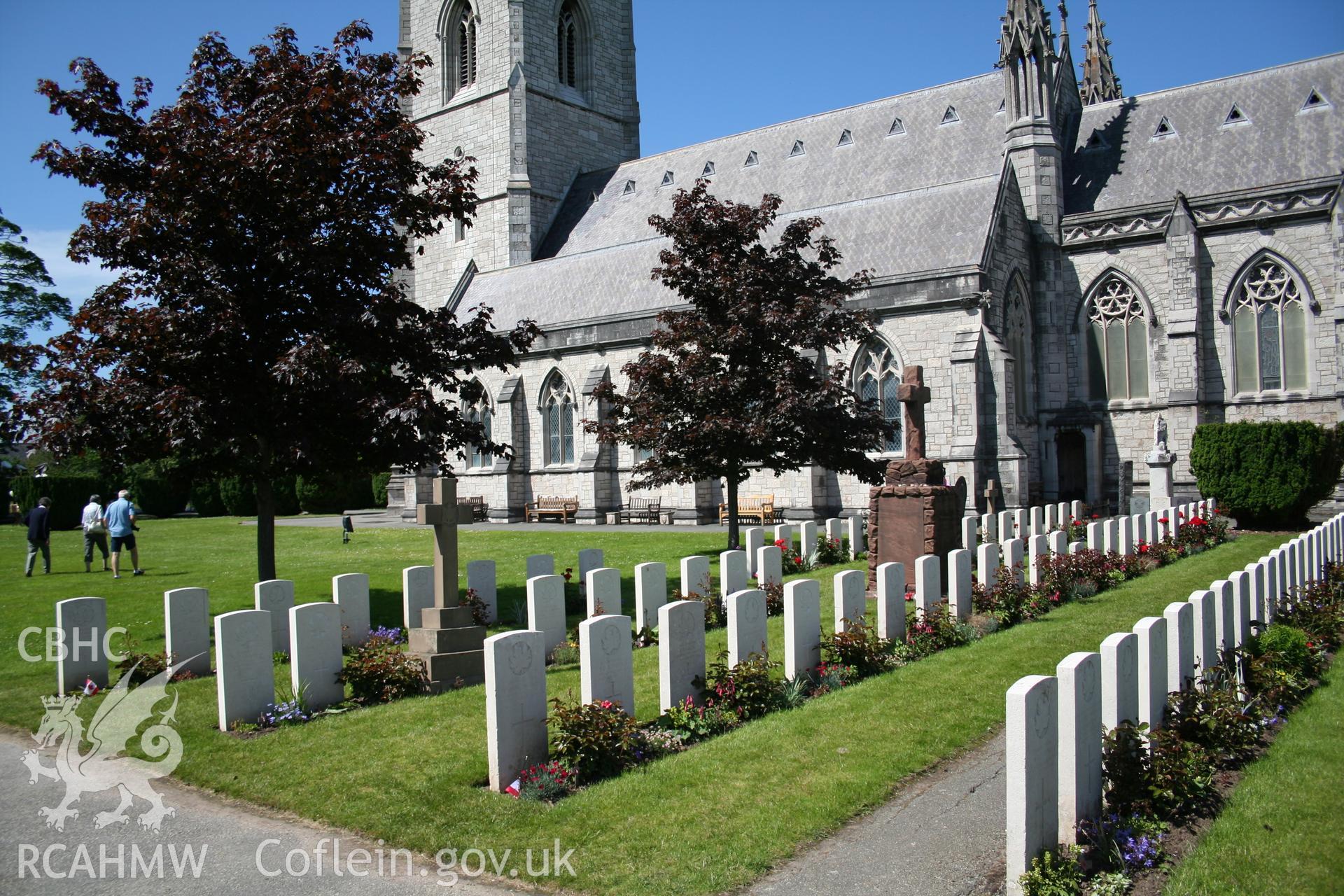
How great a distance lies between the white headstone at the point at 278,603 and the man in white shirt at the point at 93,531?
10.7 meters

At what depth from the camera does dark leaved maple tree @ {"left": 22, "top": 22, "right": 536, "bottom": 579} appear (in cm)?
1104

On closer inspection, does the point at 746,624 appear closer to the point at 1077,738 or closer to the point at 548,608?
the point at 548,608

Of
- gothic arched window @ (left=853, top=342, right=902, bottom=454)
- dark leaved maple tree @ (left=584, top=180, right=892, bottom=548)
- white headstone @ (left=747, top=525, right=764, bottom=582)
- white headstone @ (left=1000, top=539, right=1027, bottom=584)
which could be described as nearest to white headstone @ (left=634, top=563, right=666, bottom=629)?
white headstone @ (left=747, top=525, right=764, bottom=582)

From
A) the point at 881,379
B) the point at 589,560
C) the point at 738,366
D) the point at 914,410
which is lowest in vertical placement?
the point at 589,560

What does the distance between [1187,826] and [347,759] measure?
5.44 meters

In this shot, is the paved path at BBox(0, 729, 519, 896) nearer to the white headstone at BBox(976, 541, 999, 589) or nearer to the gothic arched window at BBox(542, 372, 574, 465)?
the white headstone at BBox(976, 541, 999, 589)

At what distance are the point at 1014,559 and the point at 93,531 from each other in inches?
686

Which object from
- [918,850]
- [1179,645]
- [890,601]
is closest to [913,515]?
[890,601]

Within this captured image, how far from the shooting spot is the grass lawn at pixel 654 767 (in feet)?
16.7

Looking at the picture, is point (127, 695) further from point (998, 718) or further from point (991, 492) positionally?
point (991, 492)

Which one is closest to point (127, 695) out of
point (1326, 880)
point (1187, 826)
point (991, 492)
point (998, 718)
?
point (998, 718)

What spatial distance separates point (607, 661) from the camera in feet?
21.9

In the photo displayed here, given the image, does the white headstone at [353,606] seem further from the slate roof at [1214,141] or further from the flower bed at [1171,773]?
the slate roof at [1214,141]

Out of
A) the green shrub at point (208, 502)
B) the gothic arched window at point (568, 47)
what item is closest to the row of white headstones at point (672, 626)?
the gothic arched window at point (568, 47)
